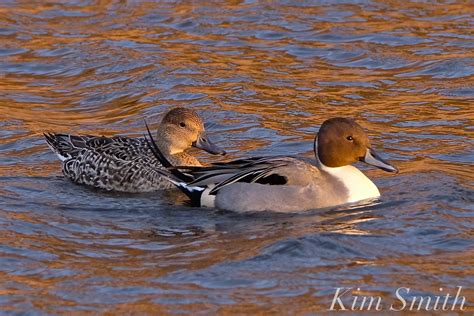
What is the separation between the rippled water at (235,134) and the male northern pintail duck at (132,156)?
0.21 metres

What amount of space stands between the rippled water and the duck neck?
200mm

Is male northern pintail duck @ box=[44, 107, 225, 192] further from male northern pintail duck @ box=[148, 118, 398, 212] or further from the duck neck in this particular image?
the duck neck

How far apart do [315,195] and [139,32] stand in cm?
668

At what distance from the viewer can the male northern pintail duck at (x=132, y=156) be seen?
1062cm

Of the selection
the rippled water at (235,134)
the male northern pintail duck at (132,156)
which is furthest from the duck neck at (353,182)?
the male northern pintail duck at (132,156)

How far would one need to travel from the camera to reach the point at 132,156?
35.2ft

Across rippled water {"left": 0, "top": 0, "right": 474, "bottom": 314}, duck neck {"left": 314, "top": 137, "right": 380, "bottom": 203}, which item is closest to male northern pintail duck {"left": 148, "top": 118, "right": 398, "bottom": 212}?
duck neck {"left": 314, "top": 137, "right": 380, "bottom": 203}

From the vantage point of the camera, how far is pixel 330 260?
26.8 ft

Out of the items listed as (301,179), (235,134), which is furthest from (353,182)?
(235,134)

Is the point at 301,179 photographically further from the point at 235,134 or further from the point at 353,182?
the point at 235,134

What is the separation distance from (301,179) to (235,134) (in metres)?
2.52

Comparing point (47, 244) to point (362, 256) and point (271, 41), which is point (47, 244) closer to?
point (362, 256)

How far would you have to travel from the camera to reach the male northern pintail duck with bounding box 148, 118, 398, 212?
9.41 metres

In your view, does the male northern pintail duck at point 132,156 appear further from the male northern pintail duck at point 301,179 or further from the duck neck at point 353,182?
the duck neck at point 353,182
